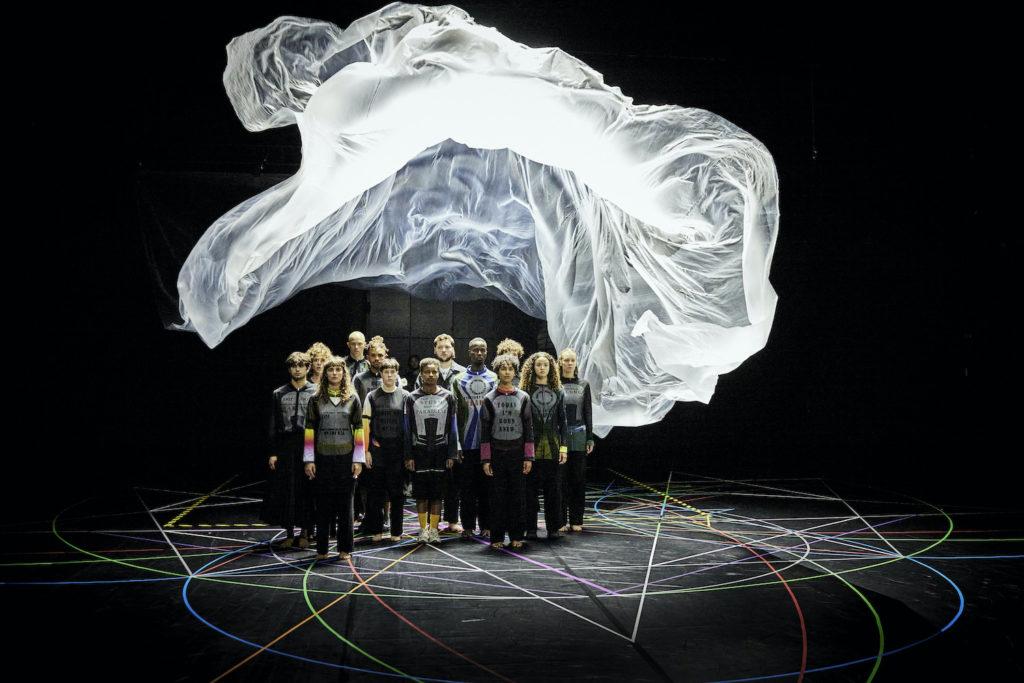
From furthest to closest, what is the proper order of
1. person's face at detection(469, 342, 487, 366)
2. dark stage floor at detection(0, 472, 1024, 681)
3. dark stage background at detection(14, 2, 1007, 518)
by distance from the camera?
dark stage background at detection(14, 2, 1007, 518), person's face at detection(469, 342, 487, 366), dark stage floor at detection(0, 472, 1024, 681)

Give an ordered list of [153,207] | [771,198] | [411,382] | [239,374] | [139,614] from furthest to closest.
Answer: [239,374]
[411,382]
[153,207]
[771,198]
[139,614]

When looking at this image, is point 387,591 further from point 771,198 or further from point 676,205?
point 771,198

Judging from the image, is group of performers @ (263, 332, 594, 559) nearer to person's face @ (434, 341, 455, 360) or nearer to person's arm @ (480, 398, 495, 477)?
person's arm @ (480, 398, 495, 477)

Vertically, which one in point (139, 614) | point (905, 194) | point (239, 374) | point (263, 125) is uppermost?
point (905, 194)

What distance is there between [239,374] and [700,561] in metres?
6.34

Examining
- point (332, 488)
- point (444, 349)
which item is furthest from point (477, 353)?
point (332, 488)

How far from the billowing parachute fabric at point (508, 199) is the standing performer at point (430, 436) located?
874 millimetres

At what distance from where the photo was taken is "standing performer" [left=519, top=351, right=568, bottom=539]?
199 inches

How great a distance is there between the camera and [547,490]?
201 inches

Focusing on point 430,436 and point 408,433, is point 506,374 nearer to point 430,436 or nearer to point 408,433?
point 430,436

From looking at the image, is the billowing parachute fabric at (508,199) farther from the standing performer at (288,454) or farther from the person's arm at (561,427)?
the standing performer at (288,454)

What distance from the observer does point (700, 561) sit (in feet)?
14.9

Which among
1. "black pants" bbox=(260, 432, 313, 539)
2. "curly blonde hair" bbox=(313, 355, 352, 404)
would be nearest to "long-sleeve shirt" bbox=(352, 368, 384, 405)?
"black pants" bbox=(260, 432, 313, 539)

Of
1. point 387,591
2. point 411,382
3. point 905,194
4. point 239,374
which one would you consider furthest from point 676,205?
point 239,374
